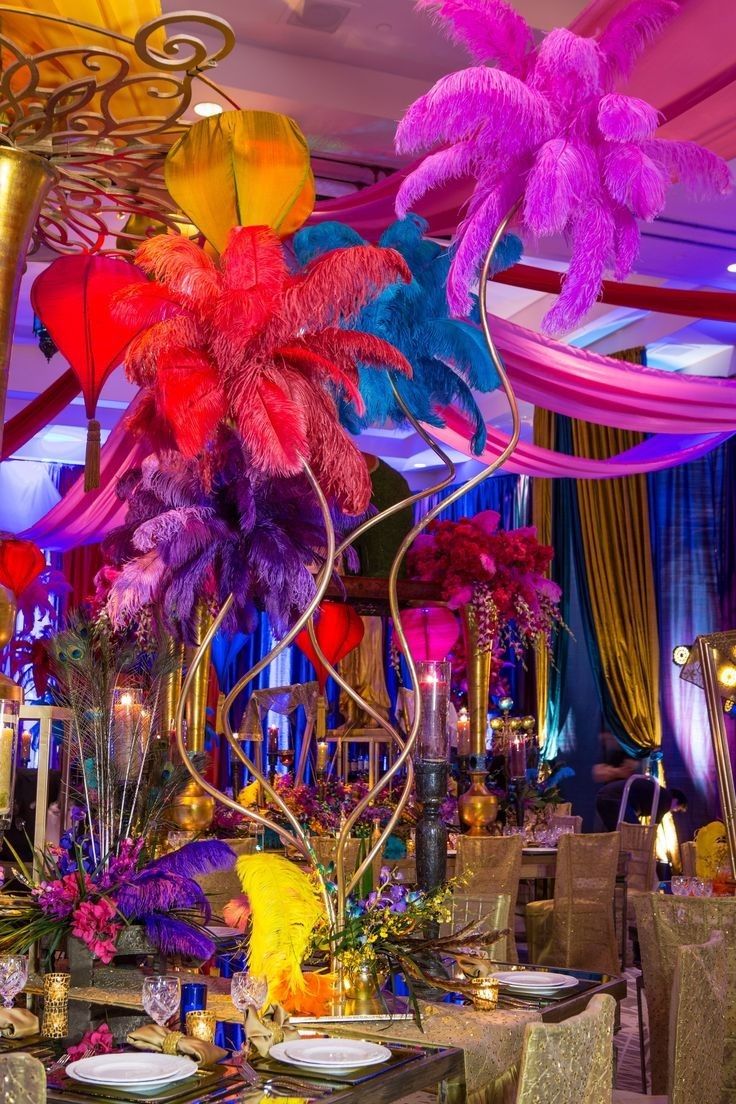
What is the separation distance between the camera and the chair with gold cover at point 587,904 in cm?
632

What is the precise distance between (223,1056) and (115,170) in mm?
2215

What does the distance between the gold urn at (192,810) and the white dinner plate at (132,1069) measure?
258 cm

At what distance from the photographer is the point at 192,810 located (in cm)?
470

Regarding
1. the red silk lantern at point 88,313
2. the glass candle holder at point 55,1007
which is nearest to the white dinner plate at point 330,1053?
the glass candle holder at point 55,1007

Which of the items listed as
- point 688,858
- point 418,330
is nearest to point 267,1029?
point 418,330

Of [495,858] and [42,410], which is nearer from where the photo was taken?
[495,858]

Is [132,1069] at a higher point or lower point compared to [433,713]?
lower

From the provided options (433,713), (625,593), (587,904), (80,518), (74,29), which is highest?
(80,518)

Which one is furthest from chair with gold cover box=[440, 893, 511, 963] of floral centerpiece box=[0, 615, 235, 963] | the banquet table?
floral centerpiece box=[0, 615, 235, 963]

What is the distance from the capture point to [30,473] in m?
12.6

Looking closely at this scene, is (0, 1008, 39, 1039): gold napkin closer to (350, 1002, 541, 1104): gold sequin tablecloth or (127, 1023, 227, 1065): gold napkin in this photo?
(127, 1023, 227, 1065): gold napkin

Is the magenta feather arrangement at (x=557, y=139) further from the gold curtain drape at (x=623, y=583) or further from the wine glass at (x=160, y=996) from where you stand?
the gold curtain drape at (x=623, y=583)

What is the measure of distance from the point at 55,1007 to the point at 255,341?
130 cm

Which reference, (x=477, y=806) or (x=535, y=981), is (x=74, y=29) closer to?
(x=535, y=981)
